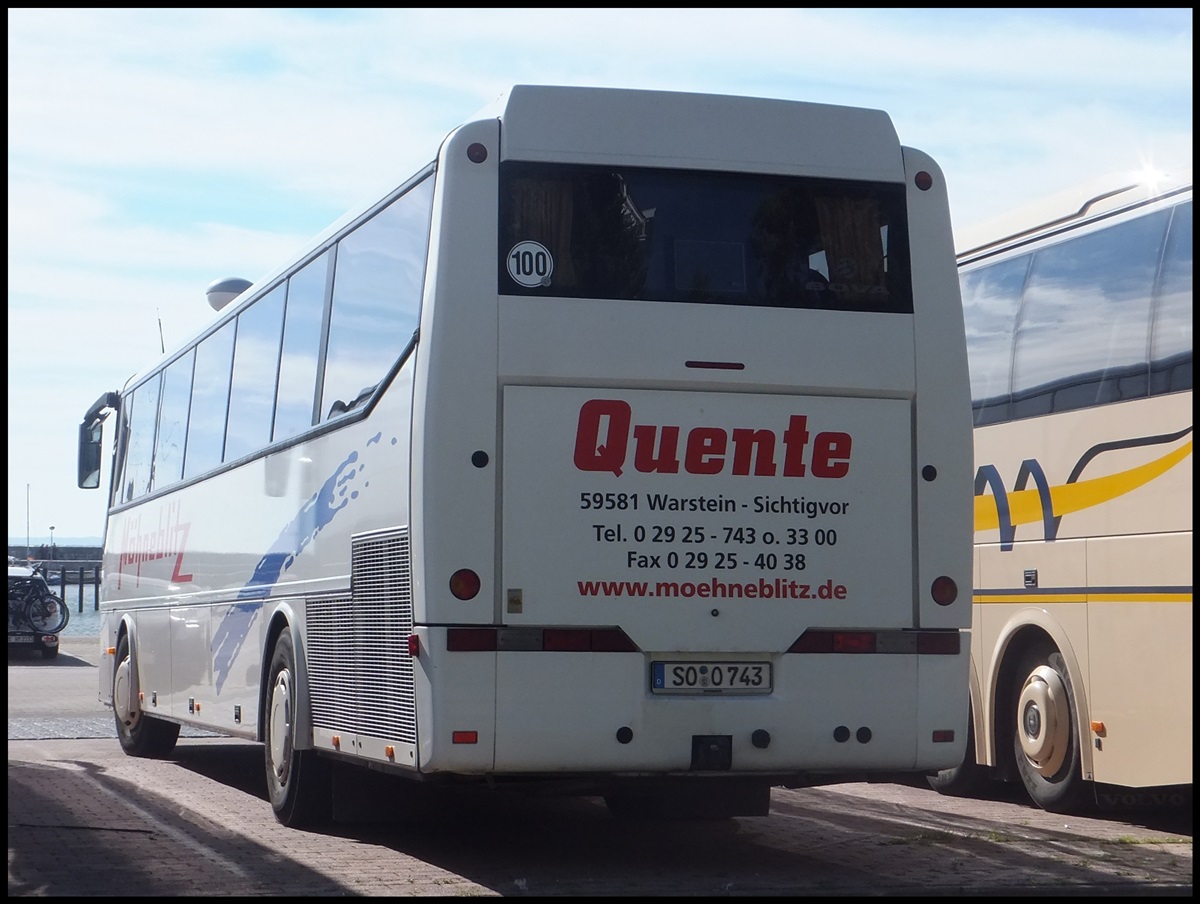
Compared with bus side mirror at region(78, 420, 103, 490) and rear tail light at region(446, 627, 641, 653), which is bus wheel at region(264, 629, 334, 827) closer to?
rear tail light at region(446, 627, 641, 653)

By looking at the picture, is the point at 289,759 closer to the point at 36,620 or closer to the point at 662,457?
the point at 662,457

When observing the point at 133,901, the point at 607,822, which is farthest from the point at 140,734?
the point at 133,901

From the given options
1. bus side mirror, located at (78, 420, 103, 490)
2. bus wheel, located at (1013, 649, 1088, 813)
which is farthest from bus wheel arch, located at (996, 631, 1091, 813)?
bus side mirror, located at (78, 420, 103, 490)

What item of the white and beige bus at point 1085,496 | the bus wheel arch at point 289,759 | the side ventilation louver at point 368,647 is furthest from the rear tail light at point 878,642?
the bus wheel arch at point 289,759

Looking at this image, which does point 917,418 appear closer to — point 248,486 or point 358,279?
point 358,279

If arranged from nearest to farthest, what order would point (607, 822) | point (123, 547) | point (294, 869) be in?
point (294, 869)
point (607, 822)
point (123, 547)

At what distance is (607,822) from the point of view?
38.0ft

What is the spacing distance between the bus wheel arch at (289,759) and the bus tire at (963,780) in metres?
4.62

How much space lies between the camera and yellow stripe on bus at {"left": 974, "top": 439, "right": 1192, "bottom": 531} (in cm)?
1053

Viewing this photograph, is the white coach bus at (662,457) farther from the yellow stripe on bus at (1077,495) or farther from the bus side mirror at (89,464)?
the bus side mirror at (89,464)

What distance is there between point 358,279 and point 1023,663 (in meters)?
5.23

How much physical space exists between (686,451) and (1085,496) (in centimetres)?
363

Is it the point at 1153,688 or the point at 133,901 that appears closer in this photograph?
the point at 133,901

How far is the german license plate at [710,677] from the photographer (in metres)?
8.65
